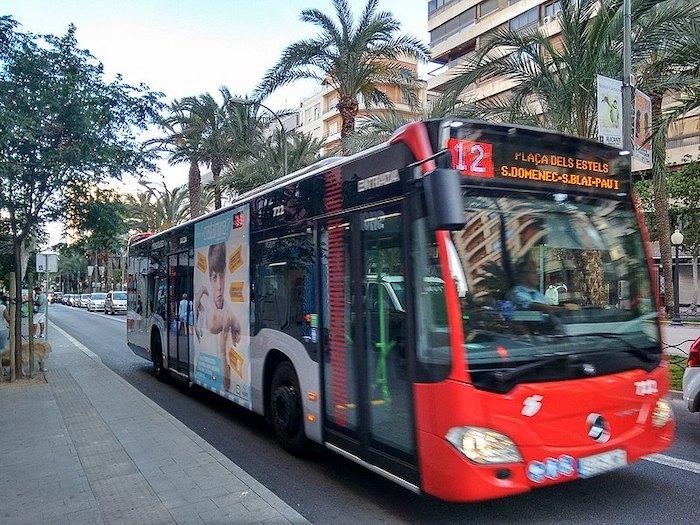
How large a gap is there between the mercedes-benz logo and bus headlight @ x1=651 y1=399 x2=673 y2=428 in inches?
22.6

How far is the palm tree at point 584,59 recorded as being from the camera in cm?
1252

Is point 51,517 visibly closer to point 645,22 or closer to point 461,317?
point 461,317

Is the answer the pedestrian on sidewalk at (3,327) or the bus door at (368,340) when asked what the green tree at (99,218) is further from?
the bus door at (368,340)

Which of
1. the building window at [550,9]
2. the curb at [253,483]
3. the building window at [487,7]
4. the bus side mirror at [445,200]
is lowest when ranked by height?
the curb at [253,483]

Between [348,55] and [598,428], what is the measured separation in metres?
18.6

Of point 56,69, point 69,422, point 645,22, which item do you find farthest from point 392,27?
point 69,422

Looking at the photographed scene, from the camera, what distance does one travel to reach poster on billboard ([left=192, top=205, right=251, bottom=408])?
24.9 feet

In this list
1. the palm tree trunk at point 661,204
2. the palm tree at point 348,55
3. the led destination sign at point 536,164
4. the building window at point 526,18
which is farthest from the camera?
the building window at point 526,18

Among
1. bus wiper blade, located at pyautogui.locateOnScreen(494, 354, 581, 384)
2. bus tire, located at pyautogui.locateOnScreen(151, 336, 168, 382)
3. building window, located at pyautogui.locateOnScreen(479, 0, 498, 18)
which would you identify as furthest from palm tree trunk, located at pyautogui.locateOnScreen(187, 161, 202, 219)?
building window, located at pyautogui.locateOnScreen(479, 0, 498, 18)

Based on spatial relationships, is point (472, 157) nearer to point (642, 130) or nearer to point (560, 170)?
point (560, 170)

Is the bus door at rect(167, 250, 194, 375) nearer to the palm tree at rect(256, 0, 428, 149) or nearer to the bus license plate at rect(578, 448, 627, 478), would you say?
the bus license plate at rect(578, 448, 627, 478)

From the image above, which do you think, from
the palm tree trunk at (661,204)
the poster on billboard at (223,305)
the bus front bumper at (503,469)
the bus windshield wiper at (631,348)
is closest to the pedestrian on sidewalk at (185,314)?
the poster on billboard at (223,305)

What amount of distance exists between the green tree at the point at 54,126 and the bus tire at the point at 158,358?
269 centimetres

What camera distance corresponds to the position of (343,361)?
529 centimetres
